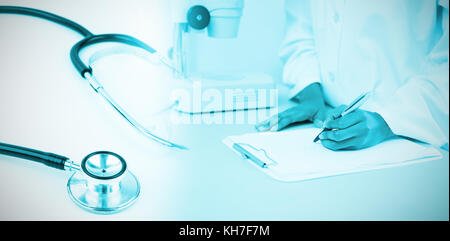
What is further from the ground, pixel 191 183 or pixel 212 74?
pixel 212 74

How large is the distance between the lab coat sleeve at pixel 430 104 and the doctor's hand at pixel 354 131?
0.07 feet

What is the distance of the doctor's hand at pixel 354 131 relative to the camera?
47 cm

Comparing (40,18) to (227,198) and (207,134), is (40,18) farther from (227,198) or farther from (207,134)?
(227,198)

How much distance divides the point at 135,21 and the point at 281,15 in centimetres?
38

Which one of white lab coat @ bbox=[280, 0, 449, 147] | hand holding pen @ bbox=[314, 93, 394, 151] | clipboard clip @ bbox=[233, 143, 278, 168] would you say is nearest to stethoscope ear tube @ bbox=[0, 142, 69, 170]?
clipboard clip @ bbox=[233, 143, 278, 168]

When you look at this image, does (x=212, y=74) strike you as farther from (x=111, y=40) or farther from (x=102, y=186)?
(x=102, y=186)

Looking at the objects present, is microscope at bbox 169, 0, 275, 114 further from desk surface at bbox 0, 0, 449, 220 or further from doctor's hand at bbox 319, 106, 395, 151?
doctor's hand at bbox 319, 106, 395, 151

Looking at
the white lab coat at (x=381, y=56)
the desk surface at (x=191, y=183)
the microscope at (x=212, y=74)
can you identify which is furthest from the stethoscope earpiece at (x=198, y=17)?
the white lab coat at (x=381, y=56)

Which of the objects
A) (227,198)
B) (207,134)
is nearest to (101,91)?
(207,134)

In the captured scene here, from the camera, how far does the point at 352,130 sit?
1.57 ft

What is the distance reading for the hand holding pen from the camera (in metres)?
0.47

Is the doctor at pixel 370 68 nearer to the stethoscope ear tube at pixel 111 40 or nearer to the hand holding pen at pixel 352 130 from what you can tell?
the hand holding pen at pixel 352 130

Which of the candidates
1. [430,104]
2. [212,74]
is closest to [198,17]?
[212,74]

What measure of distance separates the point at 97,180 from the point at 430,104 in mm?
497
